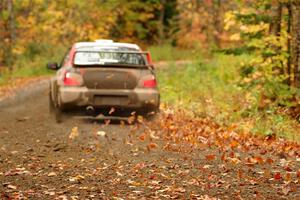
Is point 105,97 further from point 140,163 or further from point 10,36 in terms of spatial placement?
point 10,36

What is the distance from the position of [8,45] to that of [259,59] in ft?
54.7

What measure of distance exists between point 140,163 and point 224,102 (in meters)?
6.19

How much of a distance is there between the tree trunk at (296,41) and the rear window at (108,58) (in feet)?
11.2

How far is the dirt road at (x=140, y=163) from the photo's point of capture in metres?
7.94

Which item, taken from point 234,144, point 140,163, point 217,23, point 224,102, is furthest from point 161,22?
point 140,163

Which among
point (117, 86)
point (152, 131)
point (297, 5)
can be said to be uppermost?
point (297, 5)

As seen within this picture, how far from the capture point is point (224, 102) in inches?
608

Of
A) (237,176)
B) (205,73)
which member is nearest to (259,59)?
(237,176)

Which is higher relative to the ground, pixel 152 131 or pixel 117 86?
pixel 117 86

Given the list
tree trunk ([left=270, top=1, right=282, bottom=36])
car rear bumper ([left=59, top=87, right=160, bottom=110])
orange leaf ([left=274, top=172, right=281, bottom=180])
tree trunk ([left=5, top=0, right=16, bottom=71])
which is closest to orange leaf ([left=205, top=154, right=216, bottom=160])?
orange leaf ([left=274, top=172, right=281, bottom=180])

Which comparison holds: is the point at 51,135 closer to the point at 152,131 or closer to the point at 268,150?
the point at 152,131

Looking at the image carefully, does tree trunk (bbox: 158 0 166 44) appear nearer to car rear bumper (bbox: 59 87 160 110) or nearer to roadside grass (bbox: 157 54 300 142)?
roadside grass (bbox: 157 54 300 142)

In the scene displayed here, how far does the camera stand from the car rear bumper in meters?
13.2

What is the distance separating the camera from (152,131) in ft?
41.7
